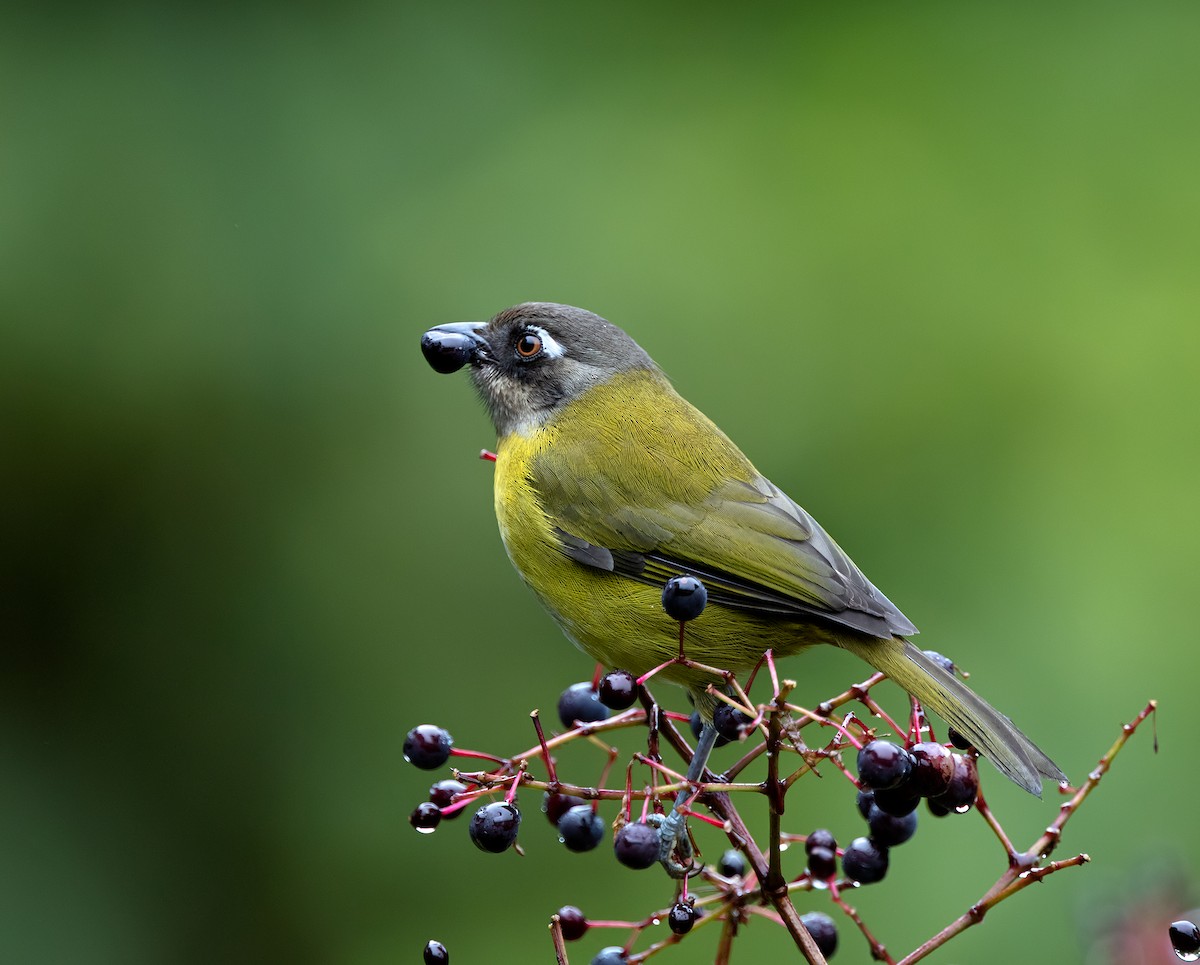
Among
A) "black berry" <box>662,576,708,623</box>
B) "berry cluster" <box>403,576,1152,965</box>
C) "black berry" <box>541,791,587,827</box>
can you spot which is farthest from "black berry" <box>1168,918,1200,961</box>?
"black berry" <box>541,791,587,827</box>

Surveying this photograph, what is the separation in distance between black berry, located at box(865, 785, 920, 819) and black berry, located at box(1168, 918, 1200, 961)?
1.43ft

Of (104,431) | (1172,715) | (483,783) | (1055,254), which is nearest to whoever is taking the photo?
(483,783)

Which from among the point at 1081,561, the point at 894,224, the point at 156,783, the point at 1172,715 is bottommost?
the point at 156,783

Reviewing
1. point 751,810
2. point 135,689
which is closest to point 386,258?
point 135,689

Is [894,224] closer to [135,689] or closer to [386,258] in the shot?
[386,258]

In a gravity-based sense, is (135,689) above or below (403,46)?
below

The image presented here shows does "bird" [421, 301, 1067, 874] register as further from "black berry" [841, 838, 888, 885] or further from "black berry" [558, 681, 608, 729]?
"black berry" [841, 838, 888, 885]

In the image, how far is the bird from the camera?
120 inches

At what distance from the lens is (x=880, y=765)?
200 cm

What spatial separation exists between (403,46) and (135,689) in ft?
7.41

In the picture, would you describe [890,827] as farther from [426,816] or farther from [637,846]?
[426,816]

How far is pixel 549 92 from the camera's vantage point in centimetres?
475

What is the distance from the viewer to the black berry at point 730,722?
104 inches

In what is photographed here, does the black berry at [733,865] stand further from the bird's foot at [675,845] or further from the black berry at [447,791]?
the black berry at [447,791]
